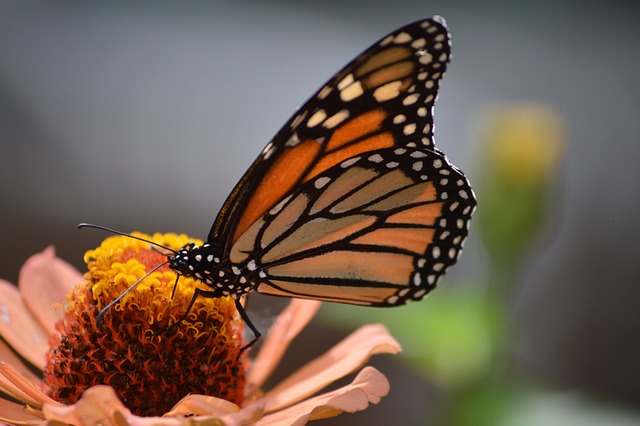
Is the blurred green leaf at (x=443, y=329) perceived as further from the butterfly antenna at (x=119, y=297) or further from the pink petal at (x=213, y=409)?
the pink petal at (x=213, y=409)

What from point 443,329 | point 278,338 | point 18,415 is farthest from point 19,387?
point 443,329

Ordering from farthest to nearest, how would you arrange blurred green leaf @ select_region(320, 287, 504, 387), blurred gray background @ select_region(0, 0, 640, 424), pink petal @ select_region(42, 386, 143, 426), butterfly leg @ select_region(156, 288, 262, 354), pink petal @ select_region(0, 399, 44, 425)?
blurred gray background @ select_region(0, 0, 640, 424) < blurred green leaf @ select_region(320, 287, 504, 387) < butterfly leg @ select_region(156, 288, 262, 354) < pink petal @ select_region(0, 399, 44, 425) < pink petal @ select_region(42, 386, 143, 426)

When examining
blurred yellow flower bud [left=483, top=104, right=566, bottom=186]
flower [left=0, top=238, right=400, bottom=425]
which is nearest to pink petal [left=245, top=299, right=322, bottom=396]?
flower [left=0, top=238, right=400, bottom=425]

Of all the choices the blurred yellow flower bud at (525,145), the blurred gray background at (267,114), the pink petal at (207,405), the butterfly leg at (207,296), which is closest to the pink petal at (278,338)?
the butterfly leg at (207,296)

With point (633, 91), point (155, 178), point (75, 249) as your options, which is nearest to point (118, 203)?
point (155, 178)

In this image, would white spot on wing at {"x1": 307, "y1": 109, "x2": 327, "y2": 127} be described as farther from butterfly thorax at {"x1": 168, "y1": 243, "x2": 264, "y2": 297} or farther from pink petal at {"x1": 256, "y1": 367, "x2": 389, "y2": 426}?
pink petal at {"x1": 256, "y1": 367, "x2": 389, "y2": 426}

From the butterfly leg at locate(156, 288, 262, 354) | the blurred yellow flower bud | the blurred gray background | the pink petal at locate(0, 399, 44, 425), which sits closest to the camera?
the pink petal at locate(0, 399, 44, 425)

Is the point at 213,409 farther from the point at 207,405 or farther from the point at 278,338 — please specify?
the point at 278,338
